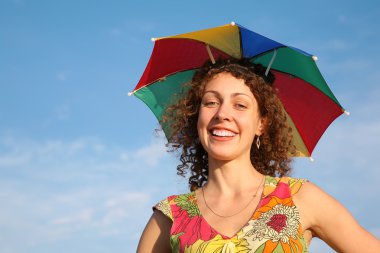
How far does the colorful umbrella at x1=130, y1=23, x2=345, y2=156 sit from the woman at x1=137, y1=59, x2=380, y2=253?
17 centimetres

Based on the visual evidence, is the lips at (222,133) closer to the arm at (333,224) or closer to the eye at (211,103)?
the eye at (211,103)

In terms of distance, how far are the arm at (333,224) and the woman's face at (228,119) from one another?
0.67 m

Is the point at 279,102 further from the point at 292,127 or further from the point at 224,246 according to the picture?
the point at 224,246

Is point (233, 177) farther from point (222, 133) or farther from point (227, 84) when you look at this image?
point (227, 84)

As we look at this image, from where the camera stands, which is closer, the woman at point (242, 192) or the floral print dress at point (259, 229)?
the floral print dress at point (259, 229)

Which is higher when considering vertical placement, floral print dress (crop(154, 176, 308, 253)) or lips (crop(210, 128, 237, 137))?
lips (crop(210, 128, 237, 137))

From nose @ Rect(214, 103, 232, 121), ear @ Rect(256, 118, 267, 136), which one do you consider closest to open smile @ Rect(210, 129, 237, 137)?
nose @ Rect(214, 103, 232, 121)

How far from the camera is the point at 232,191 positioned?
18.2 ft

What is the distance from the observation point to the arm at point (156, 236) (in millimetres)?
5531

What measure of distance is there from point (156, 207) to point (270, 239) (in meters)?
1.14

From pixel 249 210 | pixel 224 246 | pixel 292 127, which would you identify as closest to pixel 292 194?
pixel 249 210

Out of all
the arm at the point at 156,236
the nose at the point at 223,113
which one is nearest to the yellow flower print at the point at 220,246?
the arm at the point at 156,236

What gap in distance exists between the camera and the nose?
210 inches

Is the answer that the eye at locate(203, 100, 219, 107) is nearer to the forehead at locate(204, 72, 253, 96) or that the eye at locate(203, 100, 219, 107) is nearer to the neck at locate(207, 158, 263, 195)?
the forehead at locate(204, 72, 253, 96)
